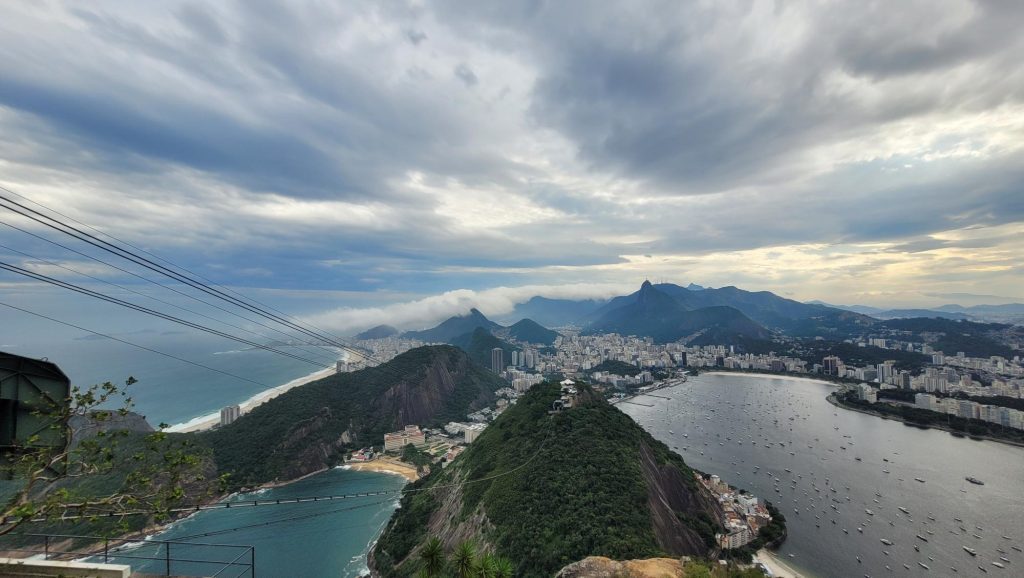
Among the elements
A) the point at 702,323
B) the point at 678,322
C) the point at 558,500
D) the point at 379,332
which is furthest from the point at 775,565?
the point at 379,332

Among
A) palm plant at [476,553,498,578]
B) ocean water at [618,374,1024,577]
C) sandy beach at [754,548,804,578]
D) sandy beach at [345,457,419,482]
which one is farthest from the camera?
sandy beach at [345,457,419,482]

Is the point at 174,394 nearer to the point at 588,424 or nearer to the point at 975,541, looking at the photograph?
the point at 588,424

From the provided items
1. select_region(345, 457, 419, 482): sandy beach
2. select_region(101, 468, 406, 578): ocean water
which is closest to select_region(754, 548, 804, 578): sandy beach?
select_region(101, 468, 406, 578): ocean water

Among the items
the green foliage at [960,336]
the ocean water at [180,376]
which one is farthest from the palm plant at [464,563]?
the green foliage at [960,336]

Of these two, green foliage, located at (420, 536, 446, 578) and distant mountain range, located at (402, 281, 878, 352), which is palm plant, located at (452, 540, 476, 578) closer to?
green foliage, located at (420, 536, 446, 578)

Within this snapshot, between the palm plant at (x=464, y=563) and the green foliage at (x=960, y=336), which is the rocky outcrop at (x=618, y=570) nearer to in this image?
the palm plant at (x=464, y=563)

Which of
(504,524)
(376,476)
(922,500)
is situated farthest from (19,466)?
(922,500)

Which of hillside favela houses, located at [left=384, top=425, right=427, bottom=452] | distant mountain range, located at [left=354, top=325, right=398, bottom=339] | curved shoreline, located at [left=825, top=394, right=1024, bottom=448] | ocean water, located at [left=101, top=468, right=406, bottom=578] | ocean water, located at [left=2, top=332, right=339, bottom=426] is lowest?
curved shoreline, located at [left=825, top=394, right=1024, bottom=448]
